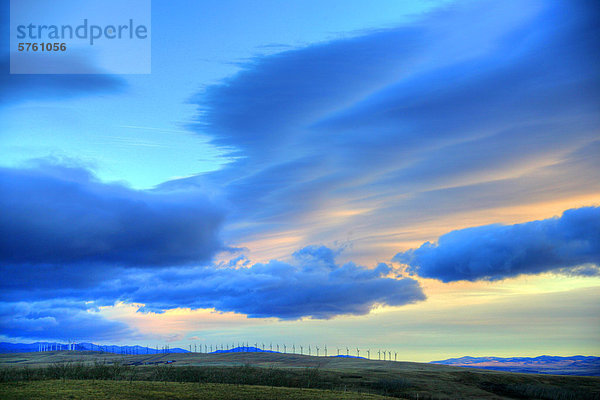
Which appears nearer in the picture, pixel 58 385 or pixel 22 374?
pixel 58 385

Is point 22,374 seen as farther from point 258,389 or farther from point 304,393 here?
point 304,393

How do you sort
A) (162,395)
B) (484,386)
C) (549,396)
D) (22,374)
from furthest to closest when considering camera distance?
(484,386) → (549,396) → (22,374) → (162,395)

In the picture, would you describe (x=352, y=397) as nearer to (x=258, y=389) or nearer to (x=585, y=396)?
(x=258, y=389)

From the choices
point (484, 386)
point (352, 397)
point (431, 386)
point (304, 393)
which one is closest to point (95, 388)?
point (304, 393)

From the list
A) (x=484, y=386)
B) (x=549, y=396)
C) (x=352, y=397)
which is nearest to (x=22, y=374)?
(x=352, y=397)

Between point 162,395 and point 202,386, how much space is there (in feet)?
53.1

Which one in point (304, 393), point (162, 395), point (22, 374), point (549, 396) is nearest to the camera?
point (162, 395)

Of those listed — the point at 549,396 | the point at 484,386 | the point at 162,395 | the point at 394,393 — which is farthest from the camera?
the point at 484,386

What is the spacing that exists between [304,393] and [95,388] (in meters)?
42.3

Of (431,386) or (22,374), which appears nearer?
(22,374)

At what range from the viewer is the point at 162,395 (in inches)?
3986

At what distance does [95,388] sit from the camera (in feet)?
343

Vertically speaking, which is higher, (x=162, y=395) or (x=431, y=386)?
(x=162, y=395)

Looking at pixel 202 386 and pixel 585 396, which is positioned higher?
pixel 202 386
